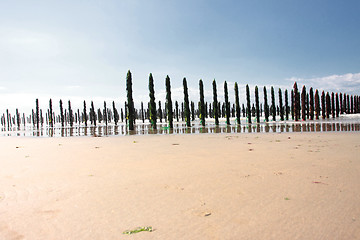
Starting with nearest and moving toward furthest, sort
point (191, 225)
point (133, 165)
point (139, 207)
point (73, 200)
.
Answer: point (191, 225) → point (139, 207) → point (73, 200) → point (133, 165)

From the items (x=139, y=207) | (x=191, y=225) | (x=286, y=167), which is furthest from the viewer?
(x=286, y=167)

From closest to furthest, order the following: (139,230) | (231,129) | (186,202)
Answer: (139,230)
(186,202)
(231,129)

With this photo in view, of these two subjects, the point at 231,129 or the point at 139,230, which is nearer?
the point at 139,230

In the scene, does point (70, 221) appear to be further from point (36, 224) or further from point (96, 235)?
point (96, 235)

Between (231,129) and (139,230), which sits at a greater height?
(139,230)

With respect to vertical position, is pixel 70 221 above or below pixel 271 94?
below

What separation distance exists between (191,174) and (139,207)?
4.87 feet

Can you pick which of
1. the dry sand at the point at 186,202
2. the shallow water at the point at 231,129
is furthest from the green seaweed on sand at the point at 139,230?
the shallow water at the point at 231,129

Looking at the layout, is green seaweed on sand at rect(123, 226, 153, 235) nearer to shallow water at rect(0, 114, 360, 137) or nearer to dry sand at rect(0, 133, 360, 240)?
dry sand at rect(0, 133, 360, 240)

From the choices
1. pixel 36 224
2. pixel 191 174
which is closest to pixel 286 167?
pixel 191 174

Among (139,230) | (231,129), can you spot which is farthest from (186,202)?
(231,129)

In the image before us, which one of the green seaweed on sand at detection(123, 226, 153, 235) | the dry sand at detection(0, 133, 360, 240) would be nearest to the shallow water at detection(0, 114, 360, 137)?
the dry sand at detection(0, 133, 360, 240)

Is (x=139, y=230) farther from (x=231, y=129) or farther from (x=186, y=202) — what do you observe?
(x=231, y=129)

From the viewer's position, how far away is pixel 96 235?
5.81 feet
